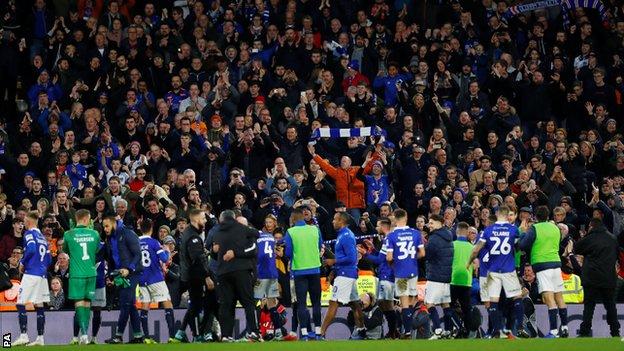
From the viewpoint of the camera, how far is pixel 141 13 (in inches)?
1433

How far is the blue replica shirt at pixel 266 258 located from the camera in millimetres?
27078

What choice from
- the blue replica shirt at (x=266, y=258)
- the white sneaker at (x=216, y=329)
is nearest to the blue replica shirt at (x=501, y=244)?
the blue replica shirt at (x=266, y=258)

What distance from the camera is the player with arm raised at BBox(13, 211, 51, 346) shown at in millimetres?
25750

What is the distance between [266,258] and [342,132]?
5446mm

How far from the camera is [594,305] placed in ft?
85.7

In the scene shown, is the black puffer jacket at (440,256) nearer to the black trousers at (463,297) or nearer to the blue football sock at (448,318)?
the black trousers at (463,297)

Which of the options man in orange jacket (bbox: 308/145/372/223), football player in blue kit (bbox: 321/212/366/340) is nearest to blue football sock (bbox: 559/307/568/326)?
football player in blue kit (bbox: 321/212/366/340)

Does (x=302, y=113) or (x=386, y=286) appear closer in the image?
(x=386, y=286)

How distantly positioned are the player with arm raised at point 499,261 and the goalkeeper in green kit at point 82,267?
600 cm

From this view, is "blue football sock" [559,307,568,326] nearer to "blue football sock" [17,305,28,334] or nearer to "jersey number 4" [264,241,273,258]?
"jersey number 4" [264,241,273,258]

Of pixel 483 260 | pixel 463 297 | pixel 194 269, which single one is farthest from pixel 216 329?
pixel 483 260

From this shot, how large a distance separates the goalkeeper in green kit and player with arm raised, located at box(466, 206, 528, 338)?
6.00 meters

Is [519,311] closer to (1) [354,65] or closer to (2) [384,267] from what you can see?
(2) [384,267]

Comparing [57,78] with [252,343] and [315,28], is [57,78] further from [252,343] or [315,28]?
[252,343]
